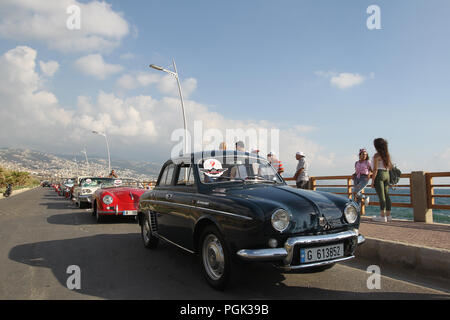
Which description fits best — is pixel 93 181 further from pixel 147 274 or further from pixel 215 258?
pixel 215 258

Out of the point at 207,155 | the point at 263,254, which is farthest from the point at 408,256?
the point at 207,155

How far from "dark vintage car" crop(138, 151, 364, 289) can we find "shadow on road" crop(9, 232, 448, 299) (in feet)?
0.84

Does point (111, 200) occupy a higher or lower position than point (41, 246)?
higher

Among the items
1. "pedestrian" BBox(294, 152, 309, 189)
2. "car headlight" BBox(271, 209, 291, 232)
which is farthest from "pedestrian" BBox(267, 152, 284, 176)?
"car headlight" BBox(271, 209, 291, 232)

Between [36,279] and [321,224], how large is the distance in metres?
3.58

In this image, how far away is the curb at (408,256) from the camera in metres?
4.10

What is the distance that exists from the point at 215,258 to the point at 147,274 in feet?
3.84

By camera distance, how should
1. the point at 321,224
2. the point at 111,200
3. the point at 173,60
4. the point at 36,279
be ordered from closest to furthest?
the point at 321,224 → the point at 36,279 → the point at 111,200 → the point at 173,60

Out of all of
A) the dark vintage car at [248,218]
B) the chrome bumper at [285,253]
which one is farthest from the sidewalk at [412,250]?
the chrome bumper at [285,253]
